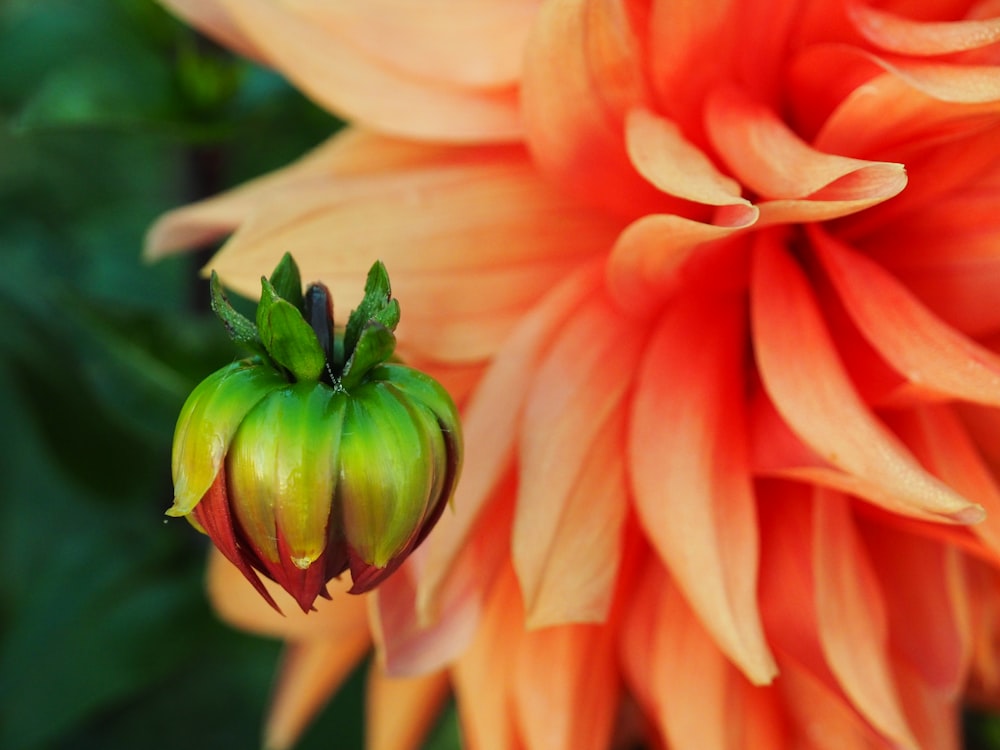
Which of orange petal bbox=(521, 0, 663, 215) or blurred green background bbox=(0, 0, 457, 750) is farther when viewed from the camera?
blurred green background bbox=(0, 0, 457, 750)

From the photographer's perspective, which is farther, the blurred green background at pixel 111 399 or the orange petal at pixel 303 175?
the blurred green background at pixel 111 399

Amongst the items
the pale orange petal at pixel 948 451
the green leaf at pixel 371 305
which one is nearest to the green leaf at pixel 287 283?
the green leaf at pixel 371 305

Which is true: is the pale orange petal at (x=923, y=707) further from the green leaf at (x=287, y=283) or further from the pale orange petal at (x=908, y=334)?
the green leaf at (x=287, y=283)

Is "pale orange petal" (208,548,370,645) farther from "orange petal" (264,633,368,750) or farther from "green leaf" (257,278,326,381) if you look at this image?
"green leaf" (257,278,326,381)

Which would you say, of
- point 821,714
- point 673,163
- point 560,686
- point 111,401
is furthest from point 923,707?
point 111,401

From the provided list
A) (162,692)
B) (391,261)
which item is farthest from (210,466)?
(162,692)

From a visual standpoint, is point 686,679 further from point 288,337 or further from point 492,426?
point 288,337

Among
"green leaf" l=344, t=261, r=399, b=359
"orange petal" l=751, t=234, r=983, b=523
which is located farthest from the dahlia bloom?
"green leaf" l=344, t=261, r=399, b=359
